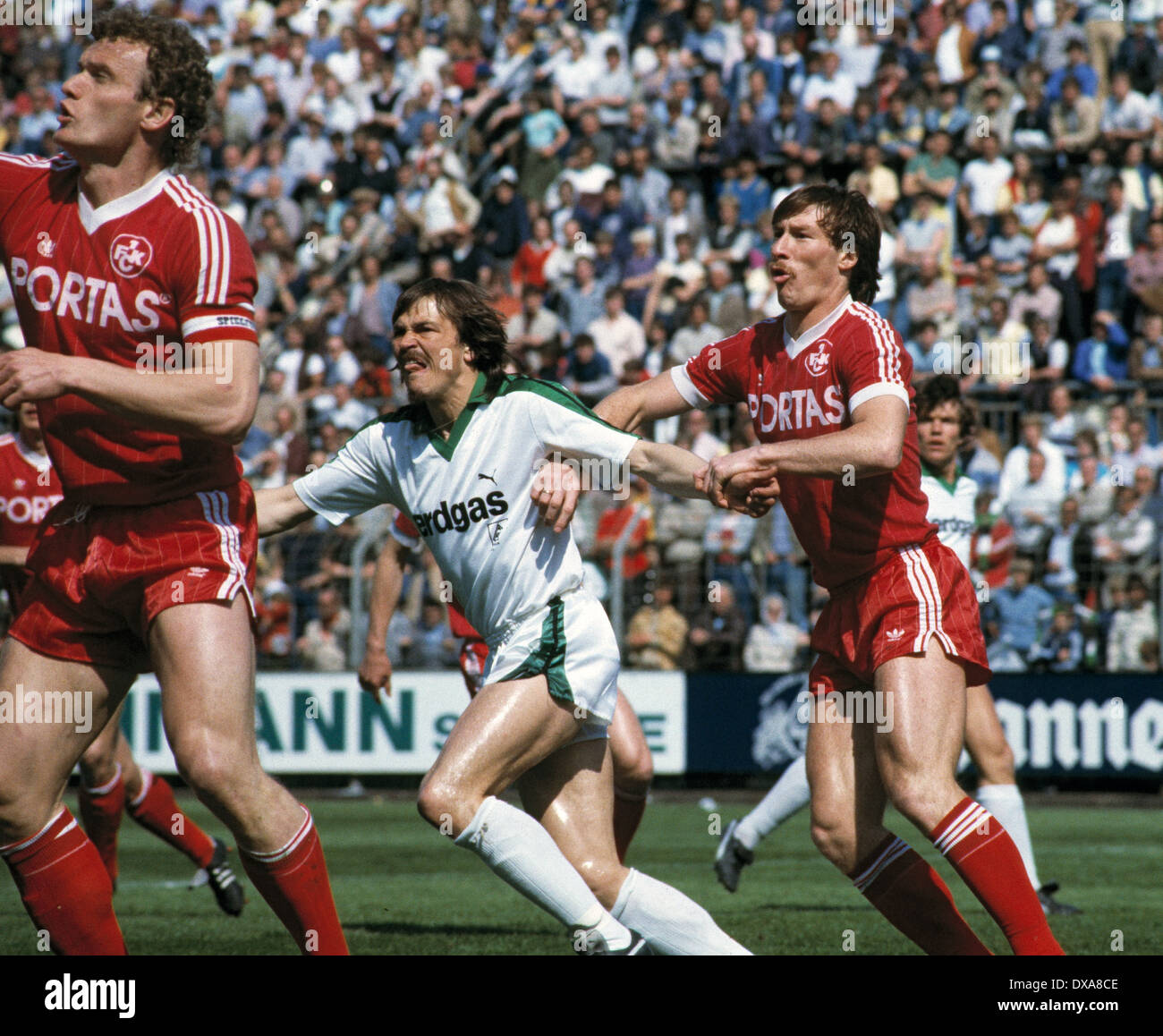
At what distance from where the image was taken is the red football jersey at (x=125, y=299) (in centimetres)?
458

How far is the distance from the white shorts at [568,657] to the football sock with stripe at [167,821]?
3.36m

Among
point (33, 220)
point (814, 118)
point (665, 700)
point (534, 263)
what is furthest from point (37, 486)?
point (814, 118)

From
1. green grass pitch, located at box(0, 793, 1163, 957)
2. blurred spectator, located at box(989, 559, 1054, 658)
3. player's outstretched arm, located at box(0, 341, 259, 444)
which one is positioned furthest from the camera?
blurred spectator, located at box(989, 559, 1054, 658)

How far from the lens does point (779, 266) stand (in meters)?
5.40

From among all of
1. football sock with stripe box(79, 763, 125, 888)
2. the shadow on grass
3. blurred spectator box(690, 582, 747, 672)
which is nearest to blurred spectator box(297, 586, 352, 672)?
blurred spectator box(690, 582, 747, 672)

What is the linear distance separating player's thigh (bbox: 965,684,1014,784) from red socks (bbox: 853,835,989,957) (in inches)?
85.9

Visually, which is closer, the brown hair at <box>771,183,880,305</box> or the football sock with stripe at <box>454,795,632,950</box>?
the football sock with stripe at <box>454,795,632,950</box>

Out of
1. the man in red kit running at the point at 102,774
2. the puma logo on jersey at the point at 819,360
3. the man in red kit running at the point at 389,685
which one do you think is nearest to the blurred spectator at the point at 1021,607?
the man in red kit running at the point at 389,685

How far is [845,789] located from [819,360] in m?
1.39

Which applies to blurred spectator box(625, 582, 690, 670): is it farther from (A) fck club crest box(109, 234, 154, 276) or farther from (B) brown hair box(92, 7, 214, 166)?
(A) fck club crest box(109, 234, 154, 276)

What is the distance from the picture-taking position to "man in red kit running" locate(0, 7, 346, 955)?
4.57m

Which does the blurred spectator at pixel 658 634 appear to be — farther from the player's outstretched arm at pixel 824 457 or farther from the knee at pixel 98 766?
the player's outstretched arm at pixel 824 457

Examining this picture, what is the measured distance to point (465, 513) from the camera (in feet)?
16.8
